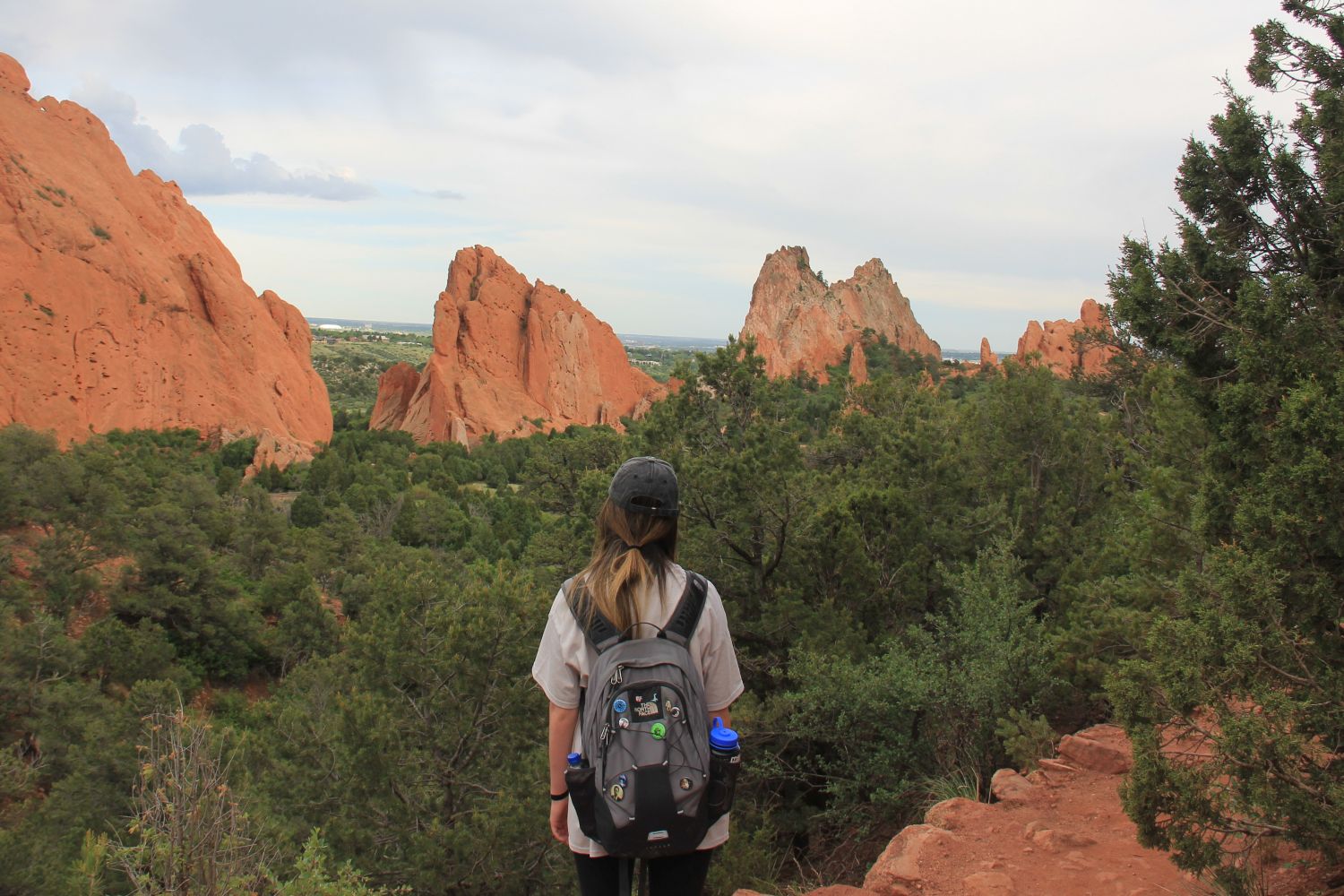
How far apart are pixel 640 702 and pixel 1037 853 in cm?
A: 391

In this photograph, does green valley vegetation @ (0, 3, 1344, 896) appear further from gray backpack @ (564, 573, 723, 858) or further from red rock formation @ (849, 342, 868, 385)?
red rock formation @ (849, 342, 868, 385)

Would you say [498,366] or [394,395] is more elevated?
[498,366]

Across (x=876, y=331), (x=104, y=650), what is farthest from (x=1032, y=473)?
(x=876, y=331)

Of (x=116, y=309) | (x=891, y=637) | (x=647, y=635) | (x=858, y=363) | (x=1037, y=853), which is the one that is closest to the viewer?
(x=647, y=635)

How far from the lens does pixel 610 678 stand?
2.09 metres

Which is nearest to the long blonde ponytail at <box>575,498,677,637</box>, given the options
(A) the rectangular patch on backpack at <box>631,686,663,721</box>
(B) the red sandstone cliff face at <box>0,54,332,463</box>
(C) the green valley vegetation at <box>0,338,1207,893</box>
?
(A) the rectangular patch on backpack at <box>631,686,663,721</box>

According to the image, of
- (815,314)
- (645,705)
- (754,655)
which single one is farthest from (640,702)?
(815,314)

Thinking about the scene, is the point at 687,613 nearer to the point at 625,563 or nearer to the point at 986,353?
the point at 625,563

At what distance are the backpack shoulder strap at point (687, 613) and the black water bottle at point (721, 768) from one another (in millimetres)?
258

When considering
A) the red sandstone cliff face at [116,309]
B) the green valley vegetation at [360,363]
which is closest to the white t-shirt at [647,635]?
the red sandstone cliff face at [116,309]

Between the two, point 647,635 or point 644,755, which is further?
point 647,635

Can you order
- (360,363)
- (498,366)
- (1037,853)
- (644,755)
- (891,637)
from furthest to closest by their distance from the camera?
(360,363) → (498,366) → (891,637) → (1037,853) → (644,755)

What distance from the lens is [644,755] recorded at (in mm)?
2029

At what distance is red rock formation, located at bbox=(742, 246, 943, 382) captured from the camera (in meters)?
76.8
